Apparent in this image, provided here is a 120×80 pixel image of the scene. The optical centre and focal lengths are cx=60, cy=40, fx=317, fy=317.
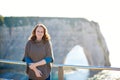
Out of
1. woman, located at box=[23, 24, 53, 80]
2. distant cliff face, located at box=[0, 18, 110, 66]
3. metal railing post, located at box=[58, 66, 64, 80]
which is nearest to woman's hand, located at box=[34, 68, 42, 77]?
woman, located at box=[23, 24, 53, 80]

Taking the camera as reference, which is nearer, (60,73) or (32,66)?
(32,66)

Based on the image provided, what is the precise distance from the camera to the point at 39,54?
3.55 metres

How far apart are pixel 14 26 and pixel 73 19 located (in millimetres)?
6945

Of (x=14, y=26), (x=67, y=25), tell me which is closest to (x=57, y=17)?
(x=67, y=25)

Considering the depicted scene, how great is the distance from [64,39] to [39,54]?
32177mm

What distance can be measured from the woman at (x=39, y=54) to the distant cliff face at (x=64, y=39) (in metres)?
29.1

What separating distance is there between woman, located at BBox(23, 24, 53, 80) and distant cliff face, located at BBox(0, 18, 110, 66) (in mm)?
29089

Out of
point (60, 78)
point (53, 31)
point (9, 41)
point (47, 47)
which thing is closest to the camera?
point (47, 47)

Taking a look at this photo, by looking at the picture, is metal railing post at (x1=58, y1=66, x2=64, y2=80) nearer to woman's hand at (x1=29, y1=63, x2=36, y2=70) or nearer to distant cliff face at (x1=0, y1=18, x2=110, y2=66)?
woman's hand at (x1=29, y1=63, x2=36, y2=70)

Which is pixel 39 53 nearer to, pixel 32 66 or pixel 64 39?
pixel 32 66

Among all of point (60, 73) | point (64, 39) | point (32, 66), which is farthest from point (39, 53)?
point (64, 39)

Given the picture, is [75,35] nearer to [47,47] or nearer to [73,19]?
[73,19]

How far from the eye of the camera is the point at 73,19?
3650 centimetres

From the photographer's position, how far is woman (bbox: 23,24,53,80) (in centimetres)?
354
